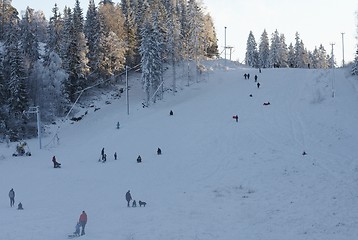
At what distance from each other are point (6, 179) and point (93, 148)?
38.8 ft

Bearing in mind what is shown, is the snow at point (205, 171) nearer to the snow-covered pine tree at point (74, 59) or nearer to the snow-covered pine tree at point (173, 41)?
the snow-covered pine tree at point (74, 59)

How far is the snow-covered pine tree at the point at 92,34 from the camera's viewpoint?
2781 inches

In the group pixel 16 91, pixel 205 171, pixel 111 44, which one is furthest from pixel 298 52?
pixel 205 171

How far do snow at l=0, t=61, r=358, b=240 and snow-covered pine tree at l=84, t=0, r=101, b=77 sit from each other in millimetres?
8328

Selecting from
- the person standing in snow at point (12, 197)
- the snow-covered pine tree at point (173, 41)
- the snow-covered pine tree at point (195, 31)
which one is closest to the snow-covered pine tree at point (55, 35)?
the snow-covered pine tree at point (173, 41)

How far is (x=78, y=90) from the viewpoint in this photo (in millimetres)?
66688

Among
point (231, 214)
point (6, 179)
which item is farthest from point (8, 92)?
point (231, 214)

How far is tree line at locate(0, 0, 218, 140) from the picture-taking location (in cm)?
5616

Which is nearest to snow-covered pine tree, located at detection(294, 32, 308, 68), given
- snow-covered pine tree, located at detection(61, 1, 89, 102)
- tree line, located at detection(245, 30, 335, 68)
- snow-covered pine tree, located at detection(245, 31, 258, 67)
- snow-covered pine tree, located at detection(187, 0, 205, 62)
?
tree line, located at detection(245, 30, 335, 68)

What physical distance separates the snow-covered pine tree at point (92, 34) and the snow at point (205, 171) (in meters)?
8.33

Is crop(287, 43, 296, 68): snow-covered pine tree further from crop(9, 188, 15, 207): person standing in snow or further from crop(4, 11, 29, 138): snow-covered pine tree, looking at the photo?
crop(9, 188, 15, 207): person standing in snow

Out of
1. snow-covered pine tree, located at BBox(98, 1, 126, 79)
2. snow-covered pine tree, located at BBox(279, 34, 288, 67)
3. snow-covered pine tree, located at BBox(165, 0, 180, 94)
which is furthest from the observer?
snow-covered pine tree, located at BBox(279, 34, 288, 67)

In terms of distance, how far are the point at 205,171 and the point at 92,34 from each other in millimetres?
45188

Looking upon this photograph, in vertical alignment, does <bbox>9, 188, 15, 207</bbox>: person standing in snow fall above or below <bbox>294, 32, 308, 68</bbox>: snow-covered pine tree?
below
